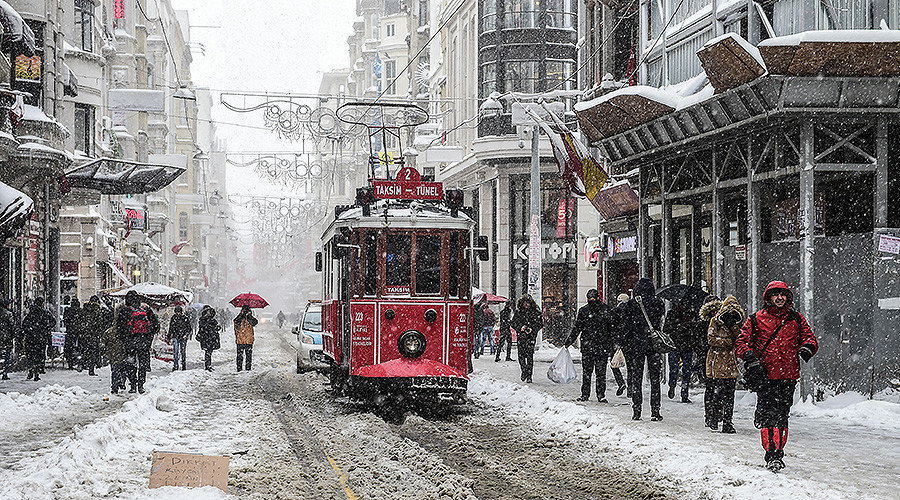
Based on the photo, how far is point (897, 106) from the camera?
1628cm

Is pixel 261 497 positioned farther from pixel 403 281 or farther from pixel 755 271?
pixel 755 271

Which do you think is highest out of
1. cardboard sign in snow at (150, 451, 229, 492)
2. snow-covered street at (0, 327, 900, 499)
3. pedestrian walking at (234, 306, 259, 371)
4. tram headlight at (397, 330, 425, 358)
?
tram headlight at (397, 330, 425, 358)

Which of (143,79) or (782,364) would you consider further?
(143,79)

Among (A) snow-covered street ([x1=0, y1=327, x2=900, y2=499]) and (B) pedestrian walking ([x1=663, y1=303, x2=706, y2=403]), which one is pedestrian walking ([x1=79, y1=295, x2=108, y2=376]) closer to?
(A) snow-covered street ([x1=0, y1=327, x2=900, y2=499])

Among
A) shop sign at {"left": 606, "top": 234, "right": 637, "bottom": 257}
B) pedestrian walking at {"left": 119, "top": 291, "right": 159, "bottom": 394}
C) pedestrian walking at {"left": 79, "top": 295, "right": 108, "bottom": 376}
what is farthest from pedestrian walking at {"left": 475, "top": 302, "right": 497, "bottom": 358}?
pedestrian walking at {"left": 119, "top": 291, "right": 159, "bottom": 394}

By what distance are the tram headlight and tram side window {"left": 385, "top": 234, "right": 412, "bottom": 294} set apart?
2.61 ft

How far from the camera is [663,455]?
1188cm

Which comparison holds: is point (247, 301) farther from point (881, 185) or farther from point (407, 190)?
point (881, 185)

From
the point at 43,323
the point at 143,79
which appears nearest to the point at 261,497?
the point at 43,323

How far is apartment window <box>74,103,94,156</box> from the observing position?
38.3 m

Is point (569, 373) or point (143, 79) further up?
point (143, 79)

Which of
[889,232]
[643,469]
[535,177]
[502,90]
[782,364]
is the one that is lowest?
[643,469]

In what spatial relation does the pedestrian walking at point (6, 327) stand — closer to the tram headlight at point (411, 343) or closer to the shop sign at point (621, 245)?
the tram headlight at point (411, 343)

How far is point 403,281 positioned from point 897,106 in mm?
7744
